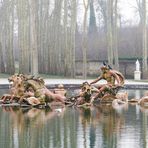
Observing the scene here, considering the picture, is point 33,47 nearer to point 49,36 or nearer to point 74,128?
point 49,36

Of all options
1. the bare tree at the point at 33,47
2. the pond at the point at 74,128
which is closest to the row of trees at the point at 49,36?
the bare tree at the point at 33,47

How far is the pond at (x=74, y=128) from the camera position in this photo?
8430 millimetres

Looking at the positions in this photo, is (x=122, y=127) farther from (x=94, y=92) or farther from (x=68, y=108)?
(x=94, y=92)

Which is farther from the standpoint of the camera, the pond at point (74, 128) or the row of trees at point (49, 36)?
the row of trees at point (49, 36)

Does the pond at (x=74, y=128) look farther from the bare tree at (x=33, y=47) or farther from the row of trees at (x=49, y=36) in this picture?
the row of trees at (x=49, y=36)

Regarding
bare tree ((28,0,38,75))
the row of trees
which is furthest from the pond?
the row of trees

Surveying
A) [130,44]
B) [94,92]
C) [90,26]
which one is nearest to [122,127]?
[94,92]

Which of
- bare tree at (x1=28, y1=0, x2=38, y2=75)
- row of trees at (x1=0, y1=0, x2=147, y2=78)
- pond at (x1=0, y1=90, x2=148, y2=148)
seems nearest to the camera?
pond at (x1=0, y1=90, x2=148, y2=148)

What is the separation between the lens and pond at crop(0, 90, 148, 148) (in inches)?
332

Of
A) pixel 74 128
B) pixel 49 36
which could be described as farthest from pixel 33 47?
A: pixel 74 128

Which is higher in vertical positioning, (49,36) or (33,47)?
(49,36)

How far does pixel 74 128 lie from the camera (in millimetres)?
10180

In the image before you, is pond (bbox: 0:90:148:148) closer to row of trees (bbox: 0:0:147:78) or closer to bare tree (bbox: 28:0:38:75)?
bare tree (bbox: 28:0:38:75)

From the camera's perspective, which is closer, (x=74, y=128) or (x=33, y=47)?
(x=74, y=128)
